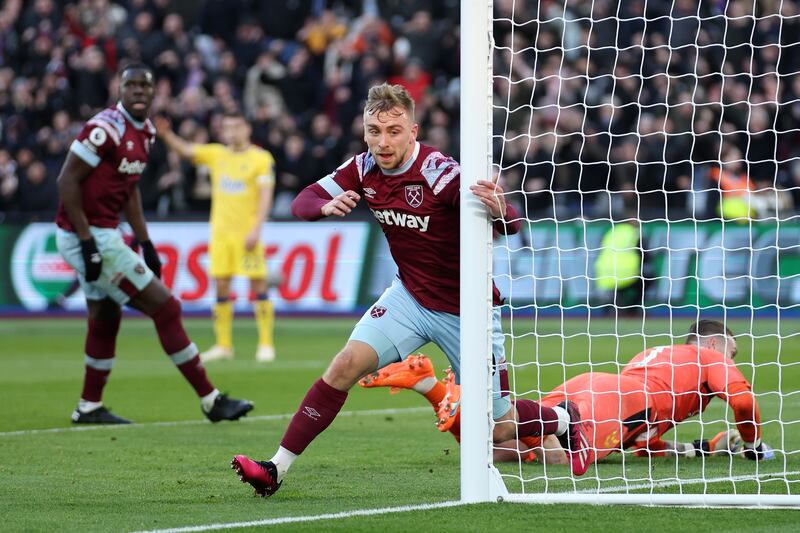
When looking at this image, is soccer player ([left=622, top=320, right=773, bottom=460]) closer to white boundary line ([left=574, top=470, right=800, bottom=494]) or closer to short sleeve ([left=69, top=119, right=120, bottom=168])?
white boundary line ([left=574, top=470, right=800, bottom=494])

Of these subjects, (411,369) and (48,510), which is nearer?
(48,510)

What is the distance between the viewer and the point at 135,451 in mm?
8094

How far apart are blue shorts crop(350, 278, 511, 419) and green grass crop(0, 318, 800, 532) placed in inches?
23.2

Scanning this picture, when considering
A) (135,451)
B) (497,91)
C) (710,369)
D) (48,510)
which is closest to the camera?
(48,510)

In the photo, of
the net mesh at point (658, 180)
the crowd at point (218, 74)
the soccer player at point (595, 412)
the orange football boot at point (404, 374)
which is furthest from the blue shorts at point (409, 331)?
the crowd at point (218, 74)

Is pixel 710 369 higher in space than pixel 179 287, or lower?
higher

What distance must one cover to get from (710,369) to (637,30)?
12.6 meters

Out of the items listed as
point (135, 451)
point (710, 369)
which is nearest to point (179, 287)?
point (135, 451)

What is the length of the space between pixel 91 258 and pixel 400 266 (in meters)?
3.42

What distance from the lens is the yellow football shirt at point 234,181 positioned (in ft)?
49.3

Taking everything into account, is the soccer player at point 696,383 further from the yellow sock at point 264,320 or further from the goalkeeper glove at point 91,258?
the yellow sock at point 264,320

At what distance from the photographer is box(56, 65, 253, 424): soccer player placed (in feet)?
30.8

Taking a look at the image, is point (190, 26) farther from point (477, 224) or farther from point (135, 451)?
point (477, 224)

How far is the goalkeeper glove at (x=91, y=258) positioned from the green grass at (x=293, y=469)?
1.07 m
